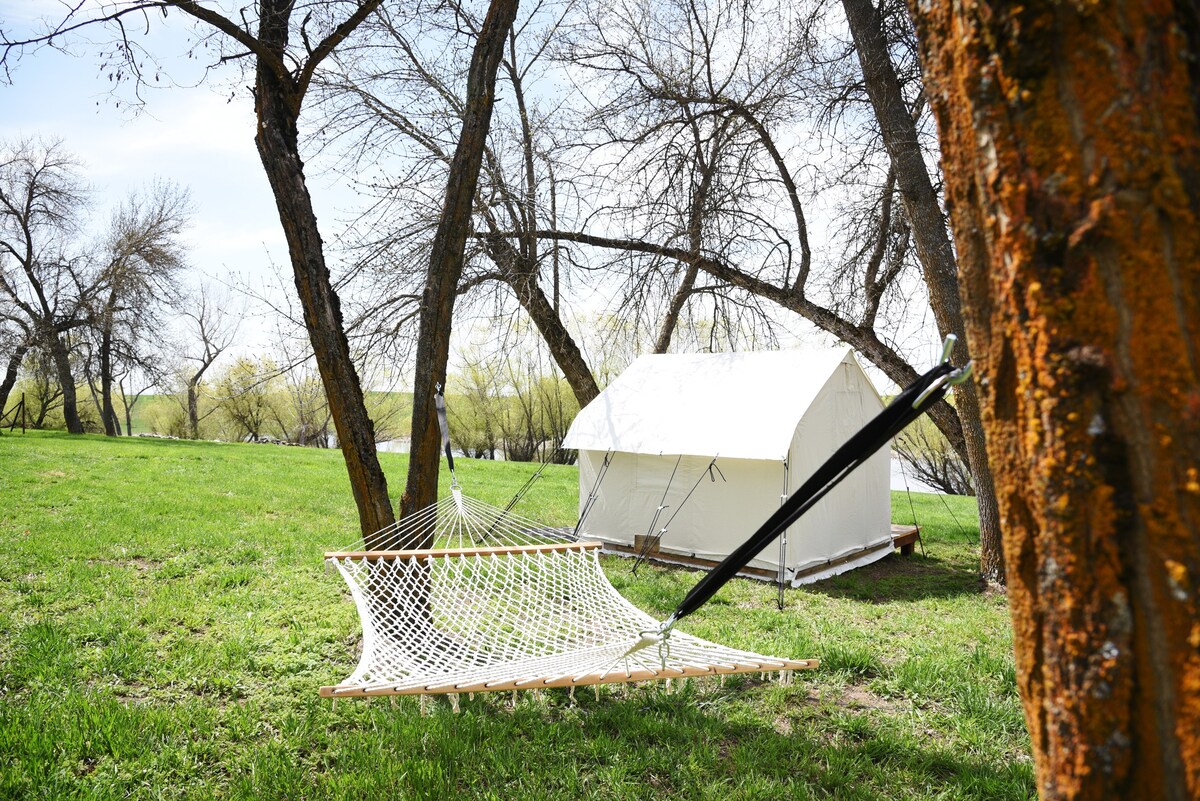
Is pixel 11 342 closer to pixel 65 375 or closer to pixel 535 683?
pixel 65 375

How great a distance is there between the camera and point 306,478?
37.1 feet

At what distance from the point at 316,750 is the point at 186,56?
3664 millimetres

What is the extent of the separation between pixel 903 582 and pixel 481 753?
464 cm

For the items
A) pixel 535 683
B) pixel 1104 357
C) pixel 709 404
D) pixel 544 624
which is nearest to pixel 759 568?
pixel 709 404

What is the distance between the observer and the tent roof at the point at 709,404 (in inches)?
247

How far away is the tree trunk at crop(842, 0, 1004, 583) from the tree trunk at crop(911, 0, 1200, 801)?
506 centimetres

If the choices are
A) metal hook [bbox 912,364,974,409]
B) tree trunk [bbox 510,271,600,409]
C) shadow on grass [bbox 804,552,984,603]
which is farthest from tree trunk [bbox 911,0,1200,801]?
tree trunk [bbox 510,271,600,409]

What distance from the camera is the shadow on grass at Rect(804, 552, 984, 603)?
234 inches

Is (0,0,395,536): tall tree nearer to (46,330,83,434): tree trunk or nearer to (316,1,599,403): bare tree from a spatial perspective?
(316,1,599,403): bare tree

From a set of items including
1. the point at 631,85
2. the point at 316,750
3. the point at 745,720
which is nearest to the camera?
the point at 316,750

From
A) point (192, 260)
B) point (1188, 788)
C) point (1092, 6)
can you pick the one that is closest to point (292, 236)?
point (1092, 6)

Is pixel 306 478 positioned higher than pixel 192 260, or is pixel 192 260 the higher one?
pixel 192 260

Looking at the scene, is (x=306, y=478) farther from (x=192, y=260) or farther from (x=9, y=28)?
(x=192, y=260)

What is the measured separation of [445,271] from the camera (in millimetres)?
3934
